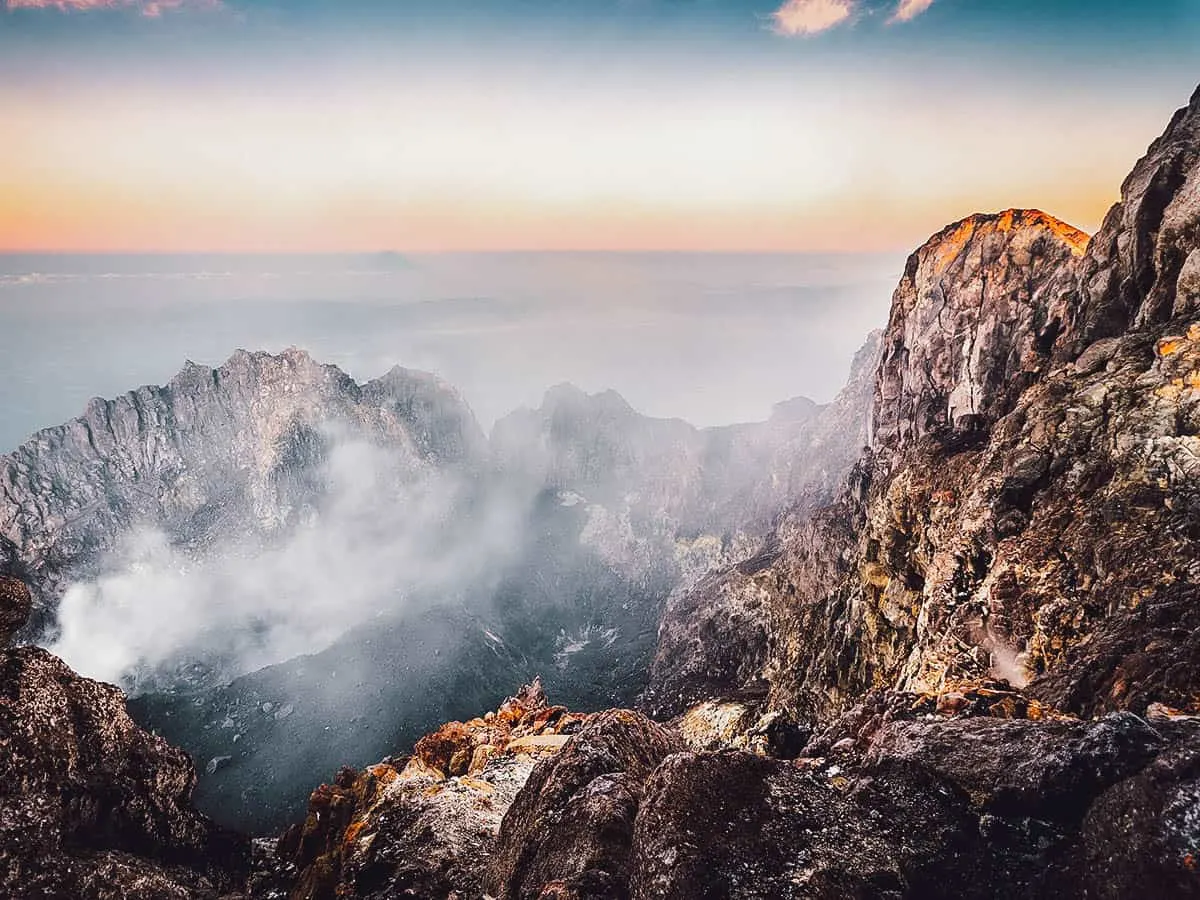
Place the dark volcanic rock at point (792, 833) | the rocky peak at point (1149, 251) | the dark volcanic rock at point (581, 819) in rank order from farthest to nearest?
1. the rocky peak at point (1149, 251)
2. the dark volcanic rock at point (581, 819)
3. the dark volcanic rock at point (792, 833)

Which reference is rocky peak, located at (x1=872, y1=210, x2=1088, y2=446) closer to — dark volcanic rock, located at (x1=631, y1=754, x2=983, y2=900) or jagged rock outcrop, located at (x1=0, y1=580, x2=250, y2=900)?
dark volcanic rock, located at (x1=631, y1=754, x2=983, y2=900)

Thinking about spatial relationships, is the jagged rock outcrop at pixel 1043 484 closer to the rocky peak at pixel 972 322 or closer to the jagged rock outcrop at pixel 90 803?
the rocky peak at pixel 972 322

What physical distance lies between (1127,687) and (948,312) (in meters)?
79.6

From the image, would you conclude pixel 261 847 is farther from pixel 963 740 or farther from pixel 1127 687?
pixel 1127 687

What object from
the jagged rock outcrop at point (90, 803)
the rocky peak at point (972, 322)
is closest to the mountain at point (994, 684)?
the rocky peak at point (972, 322)

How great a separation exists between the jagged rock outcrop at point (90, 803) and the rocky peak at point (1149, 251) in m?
75.1

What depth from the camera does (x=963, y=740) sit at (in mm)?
23109

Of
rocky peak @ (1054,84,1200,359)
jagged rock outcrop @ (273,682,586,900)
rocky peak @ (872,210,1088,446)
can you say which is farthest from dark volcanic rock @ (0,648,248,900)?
rocky peak @ (872,210,1088,446)

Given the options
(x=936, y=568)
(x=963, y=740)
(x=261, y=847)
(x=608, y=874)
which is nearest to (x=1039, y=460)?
(x=936, y=568)

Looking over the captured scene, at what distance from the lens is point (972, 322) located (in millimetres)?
86375

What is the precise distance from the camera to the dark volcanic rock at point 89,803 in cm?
2241

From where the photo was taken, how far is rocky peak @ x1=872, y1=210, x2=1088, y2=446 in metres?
74.1

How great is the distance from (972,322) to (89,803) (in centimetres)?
10387

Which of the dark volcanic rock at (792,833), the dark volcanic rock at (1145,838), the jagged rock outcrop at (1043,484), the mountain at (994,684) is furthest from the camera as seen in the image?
the jagged rock outcrop at (1043,484)
